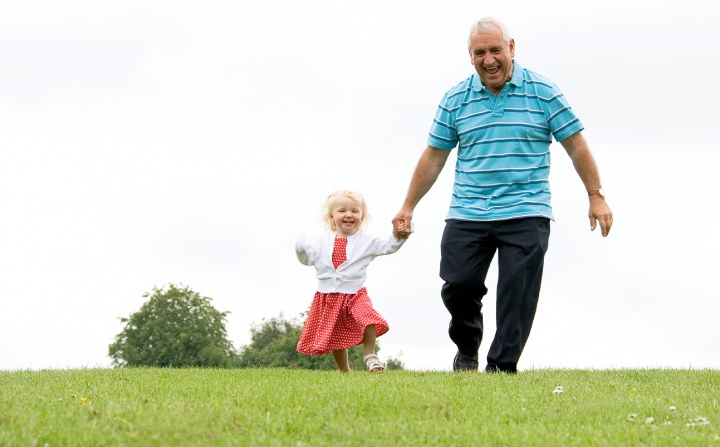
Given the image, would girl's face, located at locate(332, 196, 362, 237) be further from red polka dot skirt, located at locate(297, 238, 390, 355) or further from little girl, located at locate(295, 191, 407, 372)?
red polka dot skirt, located at locate(297, 238, 390, 355)

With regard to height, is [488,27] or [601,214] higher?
[488,27]

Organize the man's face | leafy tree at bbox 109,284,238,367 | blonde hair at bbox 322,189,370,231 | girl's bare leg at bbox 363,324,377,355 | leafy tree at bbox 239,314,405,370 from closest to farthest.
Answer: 1. the man's face
2. girl's bare leg at bbox 363,324,377,355
3. blonde hair at bbox 322,189,370,231
4. leafy tree at bbox 239,314,405,370
5. leafy tree at bbox 109,284,238,367

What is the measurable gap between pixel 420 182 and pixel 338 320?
169 cm

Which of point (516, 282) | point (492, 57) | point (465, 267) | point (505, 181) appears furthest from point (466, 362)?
point (492, 57)

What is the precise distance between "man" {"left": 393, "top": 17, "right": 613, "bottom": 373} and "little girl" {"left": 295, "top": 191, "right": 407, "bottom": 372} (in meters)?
1.04

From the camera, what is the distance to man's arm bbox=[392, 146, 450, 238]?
9.93m

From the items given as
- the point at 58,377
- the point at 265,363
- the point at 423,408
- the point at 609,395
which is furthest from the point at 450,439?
the point at 265,363

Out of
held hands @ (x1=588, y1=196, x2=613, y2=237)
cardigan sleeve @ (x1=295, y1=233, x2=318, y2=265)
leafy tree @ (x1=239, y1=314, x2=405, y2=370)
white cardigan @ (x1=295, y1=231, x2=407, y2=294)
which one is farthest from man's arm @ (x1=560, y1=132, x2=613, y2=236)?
leafy tree @ (x1=239, y1=314, x2=405, y2=370)

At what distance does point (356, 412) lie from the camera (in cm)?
642

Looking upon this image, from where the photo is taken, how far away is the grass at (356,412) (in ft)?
18.7

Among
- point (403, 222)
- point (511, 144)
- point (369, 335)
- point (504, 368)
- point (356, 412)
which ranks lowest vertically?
point (356, 412)

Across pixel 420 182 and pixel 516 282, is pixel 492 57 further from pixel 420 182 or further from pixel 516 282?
pixel 516 282

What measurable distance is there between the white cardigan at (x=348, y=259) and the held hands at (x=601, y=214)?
7.13 feet

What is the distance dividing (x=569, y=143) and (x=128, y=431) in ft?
17.1
